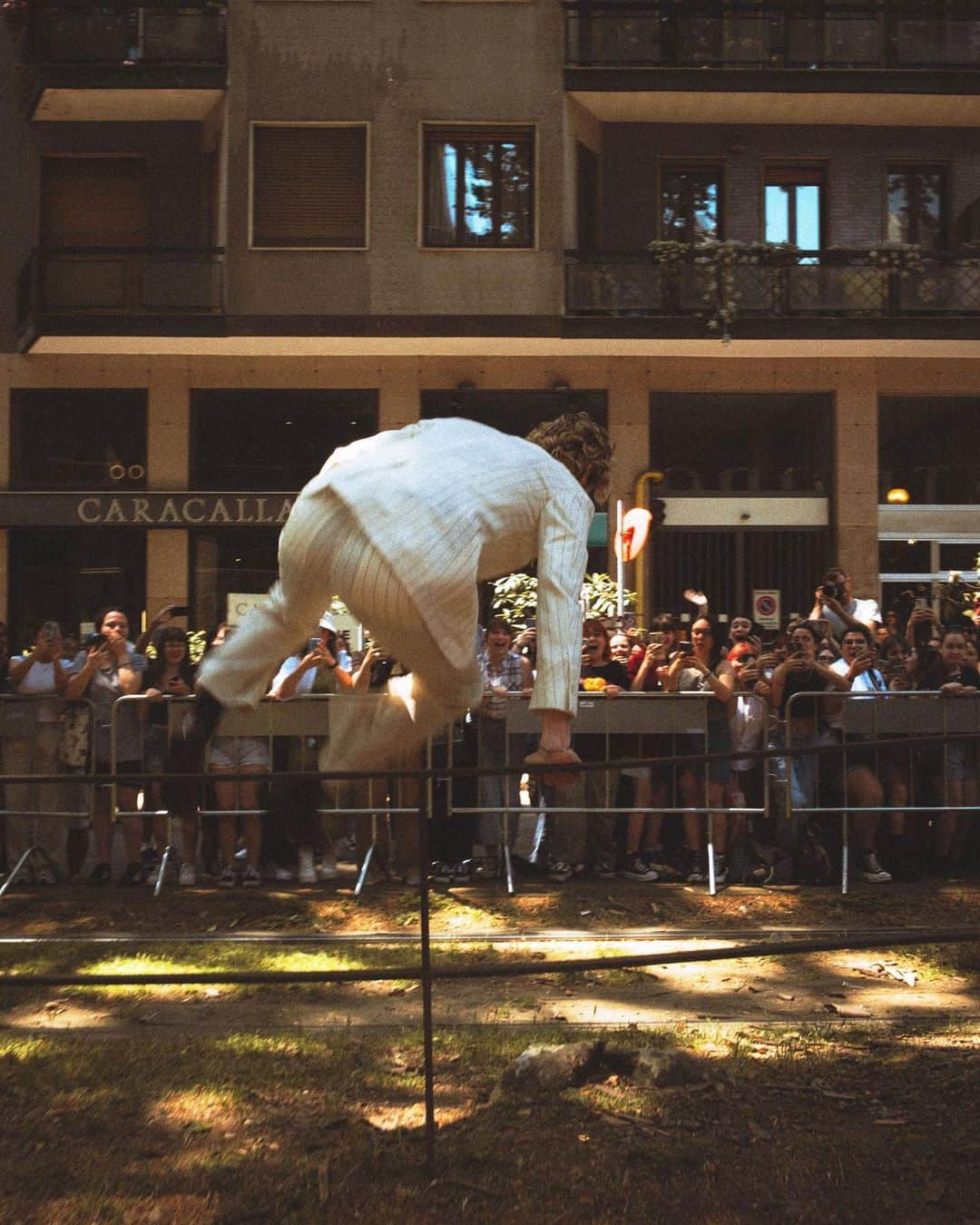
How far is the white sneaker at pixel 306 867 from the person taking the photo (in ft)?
30.9

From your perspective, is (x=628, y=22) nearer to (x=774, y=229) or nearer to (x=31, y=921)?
(x=774, y=229)

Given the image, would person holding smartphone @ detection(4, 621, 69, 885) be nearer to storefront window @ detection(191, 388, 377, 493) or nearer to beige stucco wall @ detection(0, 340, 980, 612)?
storefront window @ detection(191, 388, 377, 493)

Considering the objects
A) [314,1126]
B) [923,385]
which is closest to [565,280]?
[923,385]

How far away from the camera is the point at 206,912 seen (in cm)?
905

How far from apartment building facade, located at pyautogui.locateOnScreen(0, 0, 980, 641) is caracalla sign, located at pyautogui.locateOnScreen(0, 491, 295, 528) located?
0.05 m

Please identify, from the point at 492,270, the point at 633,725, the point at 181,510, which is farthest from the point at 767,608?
the point at 633,725

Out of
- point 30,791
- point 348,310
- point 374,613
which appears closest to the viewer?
point 374,613

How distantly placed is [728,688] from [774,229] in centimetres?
1220

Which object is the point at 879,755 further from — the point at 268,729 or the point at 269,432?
the point at 269,432

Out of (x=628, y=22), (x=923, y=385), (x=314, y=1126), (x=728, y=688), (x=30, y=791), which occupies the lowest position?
(x=314, y=1126)

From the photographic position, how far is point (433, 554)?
4.36 metres

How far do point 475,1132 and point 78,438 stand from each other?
1629cm

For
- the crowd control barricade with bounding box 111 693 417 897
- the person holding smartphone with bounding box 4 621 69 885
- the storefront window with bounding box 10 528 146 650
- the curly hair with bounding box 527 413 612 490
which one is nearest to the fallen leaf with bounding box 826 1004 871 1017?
the crowd control barricade with bounding box 111 693 417 897

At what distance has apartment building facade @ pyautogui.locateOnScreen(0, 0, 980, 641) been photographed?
776 inches
